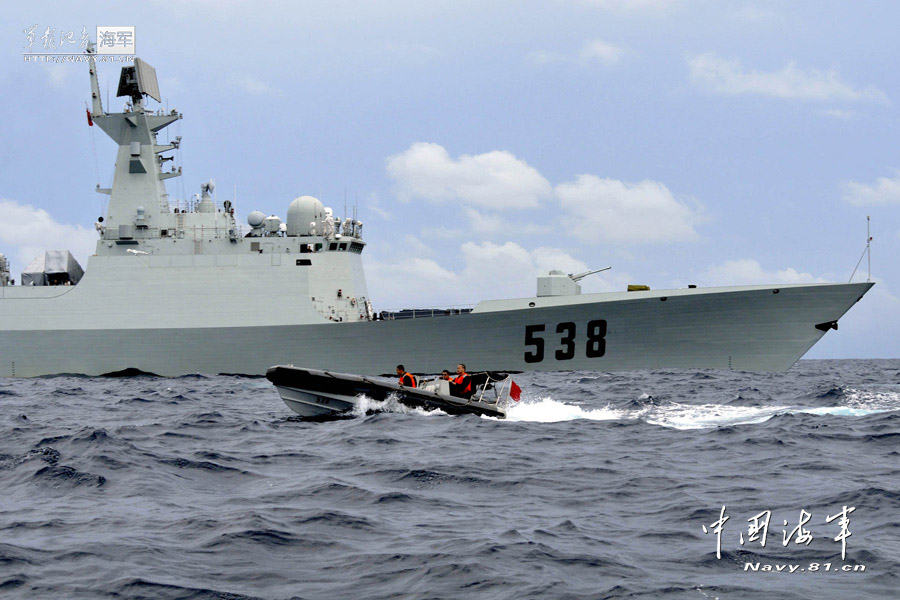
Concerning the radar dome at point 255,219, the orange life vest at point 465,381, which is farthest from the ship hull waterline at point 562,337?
the orange life vest at point 465,381

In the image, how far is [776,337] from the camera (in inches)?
947

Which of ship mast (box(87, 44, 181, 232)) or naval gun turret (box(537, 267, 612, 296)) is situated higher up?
ship mast (box(87, 44, 181, 232))

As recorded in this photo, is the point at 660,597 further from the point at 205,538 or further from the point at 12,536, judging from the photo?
the point at 12,536

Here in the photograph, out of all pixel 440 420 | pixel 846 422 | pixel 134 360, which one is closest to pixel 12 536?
pixel 440 420

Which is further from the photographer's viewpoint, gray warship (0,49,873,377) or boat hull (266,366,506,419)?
gray warship (0,49,873,377)

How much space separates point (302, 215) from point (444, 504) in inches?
855

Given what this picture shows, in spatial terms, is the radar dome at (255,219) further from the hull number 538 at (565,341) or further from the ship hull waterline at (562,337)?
the hull number 538 at (565,341)

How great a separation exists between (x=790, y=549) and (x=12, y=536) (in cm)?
534

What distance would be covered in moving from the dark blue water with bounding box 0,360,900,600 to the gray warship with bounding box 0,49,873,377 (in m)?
10.5

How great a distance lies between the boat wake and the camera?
12875mm

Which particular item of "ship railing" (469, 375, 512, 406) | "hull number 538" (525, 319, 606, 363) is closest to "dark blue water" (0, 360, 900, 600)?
"ship railing" (469, 375, 512, 406)

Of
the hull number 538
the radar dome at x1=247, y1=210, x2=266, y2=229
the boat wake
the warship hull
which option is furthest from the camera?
the radar dome at x1=247, y1=210, x2=266, y2=229

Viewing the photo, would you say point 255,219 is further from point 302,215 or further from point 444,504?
point 444,504

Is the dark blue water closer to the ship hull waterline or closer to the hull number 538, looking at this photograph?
the ship hull waterline
